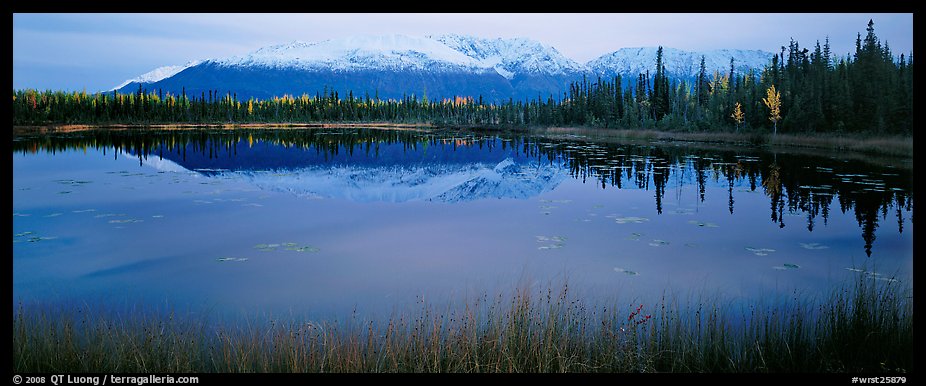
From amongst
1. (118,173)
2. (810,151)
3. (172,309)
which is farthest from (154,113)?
(172,309)

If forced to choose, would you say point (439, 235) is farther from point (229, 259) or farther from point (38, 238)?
point (38, 238)

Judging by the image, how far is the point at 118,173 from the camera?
3519 cm

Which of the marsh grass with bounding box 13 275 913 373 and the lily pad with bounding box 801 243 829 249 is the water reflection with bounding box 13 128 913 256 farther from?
the marsh grass with bounding box 13 275 913 373

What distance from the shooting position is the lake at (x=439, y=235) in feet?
41.0

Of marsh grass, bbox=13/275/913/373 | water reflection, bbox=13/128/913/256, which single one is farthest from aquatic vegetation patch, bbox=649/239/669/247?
marsh grass, bbox=13/275/913/373

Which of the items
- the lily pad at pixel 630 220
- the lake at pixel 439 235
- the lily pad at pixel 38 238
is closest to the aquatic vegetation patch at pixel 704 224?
the lake at pixel 439 235

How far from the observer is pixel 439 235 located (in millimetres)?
18641

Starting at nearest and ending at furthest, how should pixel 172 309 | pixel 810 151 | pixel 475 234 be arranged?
pixel 172 309
pixel 475 234
pixel 810 151

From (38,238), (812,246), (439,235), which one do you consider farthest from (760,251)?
(38,238)

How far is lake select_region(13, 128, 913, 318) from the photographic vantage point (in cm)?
1250

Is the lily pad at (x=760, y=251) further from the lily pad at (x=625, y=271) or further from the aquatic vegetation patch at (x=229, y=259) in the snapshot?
the aquatic vegetation patch at (x=229, y=259)

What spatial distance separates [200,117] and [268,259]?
16875 cm

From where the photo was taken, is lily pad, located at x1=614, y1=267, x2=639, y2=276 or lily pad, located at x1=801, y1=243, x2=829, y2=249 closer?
lily pad, located at x1=614, y1=267, x2=639, y2=276
